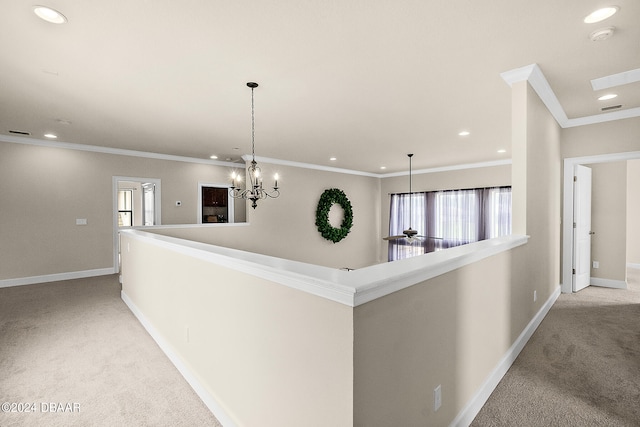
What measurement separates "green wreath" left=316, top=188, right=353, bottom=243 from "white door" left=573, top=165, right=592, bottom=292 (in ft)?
16.7

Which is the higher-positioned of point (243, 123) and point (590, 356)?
point (243, 123)

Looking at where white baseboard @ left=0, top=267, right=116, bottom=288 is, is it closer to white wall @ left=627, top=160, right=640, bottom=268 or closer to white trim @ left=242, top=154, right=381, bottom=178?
white trim @ left=242, top=154, right=381, bottom=178

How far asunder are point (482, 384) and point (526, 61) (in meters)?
2.59

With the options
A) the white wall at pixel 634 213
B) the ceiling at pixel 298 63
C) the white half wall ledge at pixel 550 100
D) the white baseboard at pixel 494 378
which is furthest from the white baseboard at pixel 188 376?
the white wall at pixel 634 213

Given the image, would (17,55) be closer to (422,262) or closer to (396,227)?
(422,262)

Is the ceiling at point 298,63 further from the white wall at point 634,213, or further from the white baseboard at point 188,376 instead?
the white wall at point 634,213

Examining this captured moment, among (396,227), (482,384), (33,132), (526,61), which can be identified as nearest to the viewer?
(482,384)

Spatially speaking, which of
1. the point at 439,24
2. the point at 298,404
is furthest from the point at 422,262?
the point at 439,24

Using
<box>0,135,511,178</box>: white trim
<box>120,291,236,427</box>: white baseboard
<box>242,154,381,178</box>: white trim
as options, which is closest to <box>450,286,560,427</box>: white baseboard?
<box>120,291,236,427</box>: white baseboard

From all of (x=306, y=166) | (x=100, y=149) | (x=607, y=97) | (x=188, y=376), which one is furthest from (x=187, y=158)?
(x=607, y=97)

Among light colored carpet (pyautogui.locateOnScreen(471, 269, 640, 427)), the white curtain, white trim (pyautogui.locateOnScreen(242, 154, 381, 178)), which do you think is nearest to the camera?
light colored carpet (pyautogui.locateOnScreen(471, 269, 640, 427))

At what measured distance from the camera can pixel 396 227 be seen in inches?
363

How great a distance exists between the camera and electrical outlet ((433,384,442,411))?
1551 mm

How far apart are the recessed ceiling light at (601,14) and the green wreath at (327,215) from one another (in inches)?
250
